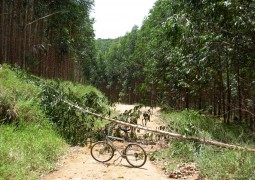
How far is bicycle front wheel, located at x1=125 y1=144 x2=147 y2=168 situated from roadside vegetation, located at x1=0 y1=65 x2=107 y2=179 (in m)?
2.02

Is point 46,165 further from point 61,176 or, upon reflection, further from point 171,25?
point 171,25

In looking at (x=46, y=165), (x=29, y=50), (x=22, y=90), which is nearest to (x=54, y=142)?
(x=46, y=165)

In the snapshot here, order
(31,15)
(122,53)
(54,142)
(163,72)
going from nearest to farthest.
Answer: (54,142)
(31,15)
(163,72)
(122,53)

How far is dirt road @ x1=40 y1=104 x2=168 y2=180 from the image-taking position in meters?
8.05

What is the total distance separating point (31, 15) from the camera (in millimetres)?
24969

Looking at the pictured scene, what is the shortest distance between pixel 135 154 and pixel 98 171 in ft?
3.57

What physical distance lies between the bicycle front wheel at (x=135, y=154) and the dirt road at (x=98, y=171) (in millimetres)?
148

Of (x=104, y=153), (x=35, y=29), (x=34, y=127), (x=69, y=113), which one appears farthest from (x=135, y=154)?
(x=35, y=29)

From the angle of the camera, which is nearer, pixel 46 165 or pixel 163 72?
pixel 46 165

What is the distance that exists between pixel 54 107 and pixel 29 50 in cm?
1433

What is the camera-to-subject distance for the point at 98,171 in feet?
28.0

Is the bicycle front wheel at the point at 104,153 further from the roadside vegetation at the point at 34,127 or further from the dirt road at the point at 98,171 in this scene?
the roadside vegetation at the point at 34,127

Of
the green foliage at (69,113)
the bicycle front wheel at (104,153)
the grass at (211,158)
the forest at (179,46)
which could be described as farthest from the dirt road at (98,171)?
the forest at (179,46)

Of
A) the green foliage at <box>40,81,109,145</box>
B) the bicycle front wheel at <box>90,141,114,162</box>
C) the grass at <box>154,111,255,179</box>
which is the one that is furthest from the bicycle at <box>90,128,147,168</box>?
the green foliage at <box>40,81,109,145</box>
